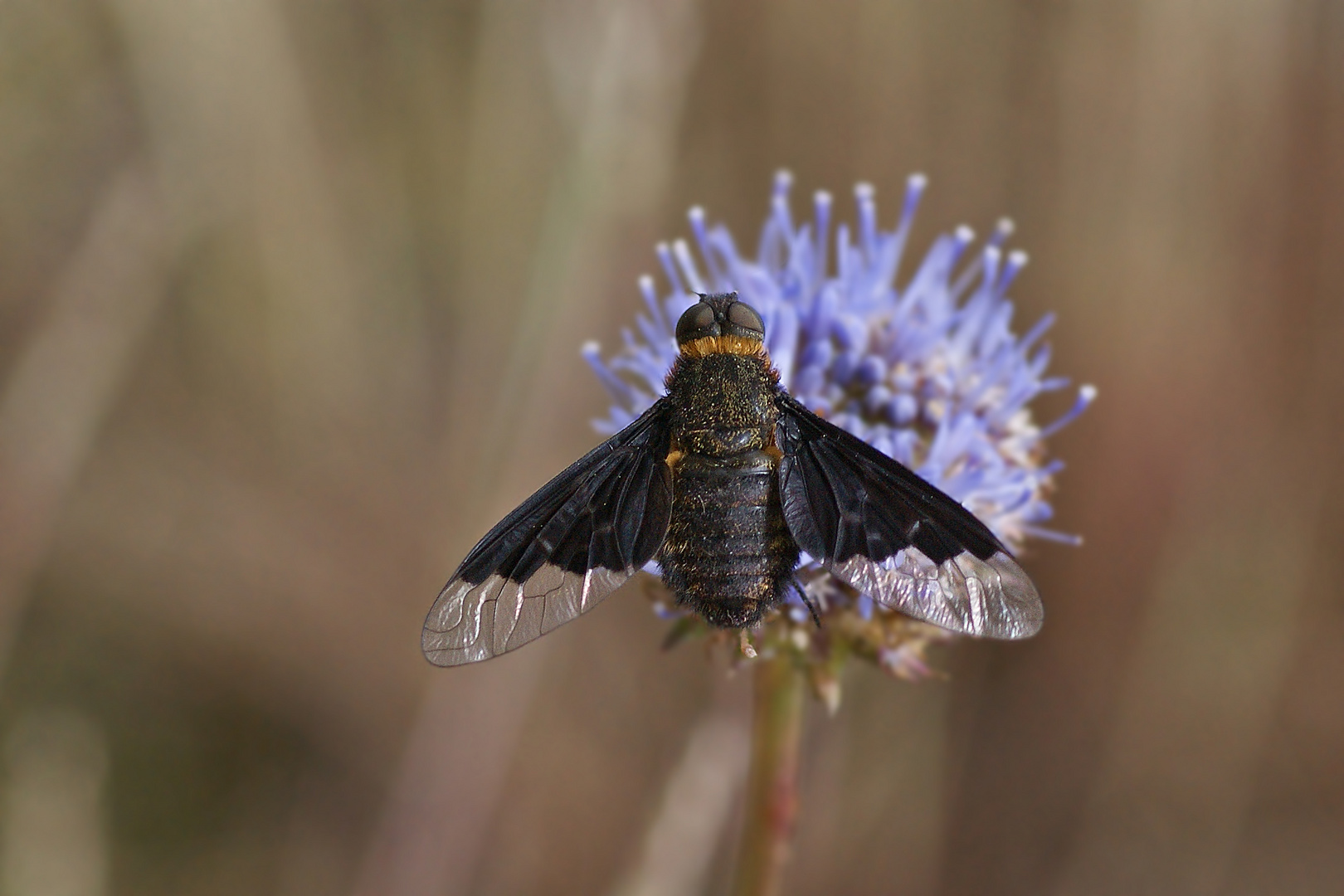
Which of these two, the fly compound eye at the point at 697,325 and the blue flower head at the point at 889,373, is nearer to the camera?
the fly compound eye at the point at 697,325

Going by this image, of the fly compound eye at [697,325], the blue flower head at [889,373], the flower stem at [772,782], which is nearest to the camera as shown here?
the fly compound eye at [697,325]

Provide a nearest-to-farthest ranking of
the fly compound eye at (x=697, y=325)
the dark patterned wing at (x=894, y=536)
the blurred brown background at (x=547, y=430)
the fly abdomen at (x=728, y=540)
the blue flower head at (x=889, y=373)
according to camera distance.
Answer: the dark patterned wing at (x=894, y=536)
the fly abdomen at (x=728, y=540)
the fly compound eye at (x=697, y=325)
the blue flower head at (x=889, y=373)
the blurred brown background at (x=547, y=430)

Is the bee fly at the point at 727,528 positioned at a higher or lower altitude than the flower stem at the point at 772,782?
higher

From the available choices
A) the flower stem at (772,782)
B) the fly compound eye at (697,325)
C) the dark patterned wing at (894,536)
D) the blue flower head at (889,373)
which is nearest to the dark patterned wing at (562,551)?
the fly compound eye at (697,325)

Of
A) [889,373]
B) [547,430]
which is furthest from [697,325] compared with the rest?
[547,430]

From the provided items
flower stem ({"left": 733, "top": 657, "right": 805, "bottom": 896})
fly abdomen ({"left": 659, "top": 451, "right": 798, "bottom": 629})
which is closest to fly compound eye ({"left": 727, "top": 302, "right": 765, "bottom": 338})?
fly abdomen ({"left": 659, "top": 451, "right": 798, "bottom": 629})

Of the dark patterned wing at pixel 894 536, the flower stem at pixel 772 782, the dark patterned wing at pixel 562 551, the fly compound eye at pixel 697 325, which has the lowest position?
the flower stem at pixel 772 782

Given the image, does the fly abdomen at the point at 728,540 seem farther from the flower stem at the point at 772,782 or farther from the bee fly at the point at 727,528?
the flower stem at the point at 772,782
